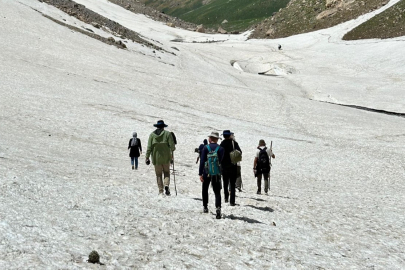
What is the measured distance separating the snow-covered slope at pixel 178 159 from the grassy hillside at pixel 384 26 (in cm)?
1243

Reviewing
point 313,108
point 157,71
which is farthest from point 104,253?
point 157,71

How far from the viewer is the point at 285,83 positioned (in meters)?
67.7

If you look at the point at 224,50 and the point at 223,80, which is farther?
the point at 224,50

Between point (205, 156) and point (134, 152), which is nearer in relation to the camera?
point (205, 156)

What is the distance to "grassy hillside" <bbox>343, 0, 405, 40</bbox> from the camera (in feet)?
281

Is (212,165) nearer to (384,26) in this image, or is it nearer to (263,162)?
(263,162)

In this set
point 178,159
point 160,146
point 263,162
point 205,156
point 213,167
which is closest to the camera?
point 213,167

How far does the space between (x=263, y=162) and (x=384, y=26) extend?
266 ft

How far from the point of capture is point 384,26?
88812 millimetres

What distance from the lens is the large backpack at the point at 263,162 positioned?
63.2 feet

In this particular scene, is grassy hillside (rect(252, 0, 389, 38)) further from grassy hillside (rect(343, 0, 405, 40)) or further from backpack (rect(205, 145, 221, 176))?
backpack (rect(205, 145, 221, 176))

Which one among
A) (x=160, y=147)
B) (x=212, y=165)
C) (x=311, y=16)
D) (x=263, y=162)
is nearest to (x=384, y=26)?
(x=311, y=16)

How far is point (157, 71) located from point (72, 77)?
1483 centimetres

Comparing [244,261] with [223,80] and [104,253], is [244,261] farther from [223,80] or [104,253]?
[223,80]
